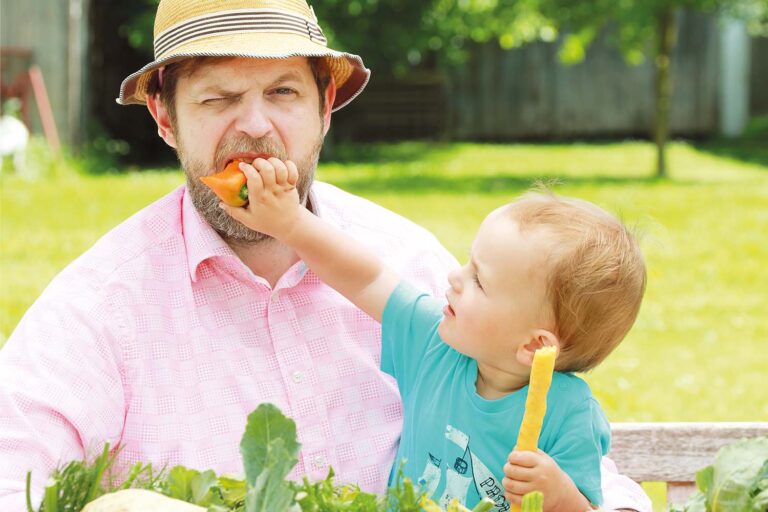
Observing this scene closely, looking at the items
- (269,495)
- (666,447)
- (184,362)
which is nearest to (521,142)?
(666,447)

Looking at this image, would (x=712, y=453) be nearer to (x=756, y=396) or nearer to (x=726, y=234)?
(x=756, y=396)

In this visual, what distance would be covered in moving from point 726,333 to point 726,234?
122 inches

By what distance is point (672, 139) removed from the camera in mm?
21875

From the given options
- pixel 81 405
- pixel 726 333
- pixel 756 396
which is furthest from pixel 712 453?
pixel 726 333

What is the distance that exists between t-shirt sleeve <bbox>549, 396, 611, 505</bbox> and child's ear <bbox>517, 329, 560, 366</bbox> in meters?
0.13

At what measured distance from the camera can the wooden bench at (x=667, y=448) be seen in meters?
2.94

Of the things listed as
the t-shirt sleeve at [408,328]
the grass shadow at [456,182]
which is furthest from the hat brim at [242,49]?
the grass shadow at [456,182]

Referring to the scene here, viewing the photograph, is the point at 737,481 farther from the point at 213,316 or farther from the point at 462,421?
the point at 213,316

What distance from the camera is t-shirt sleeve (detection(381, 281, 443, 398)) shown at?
2660 mm

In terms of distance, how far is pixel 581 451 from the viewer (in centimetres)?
232

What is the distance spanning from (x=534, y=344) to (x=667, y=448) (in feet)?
2.48

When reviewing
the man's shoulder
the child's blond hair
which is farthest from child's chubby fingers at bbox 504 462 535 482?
the man's shoulder

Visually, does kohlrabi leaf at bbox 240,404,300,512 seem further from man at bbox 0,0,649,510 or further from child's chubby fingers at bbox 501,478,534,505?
man at bbox 0,0,649,510

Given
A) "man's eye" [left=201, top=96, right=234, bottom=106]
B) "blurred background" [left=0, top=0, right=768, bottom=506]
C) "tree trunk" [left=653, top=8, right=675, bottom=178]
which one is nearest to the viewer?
"man's eye" [left=201, top=96, right=234, bottom=106]
